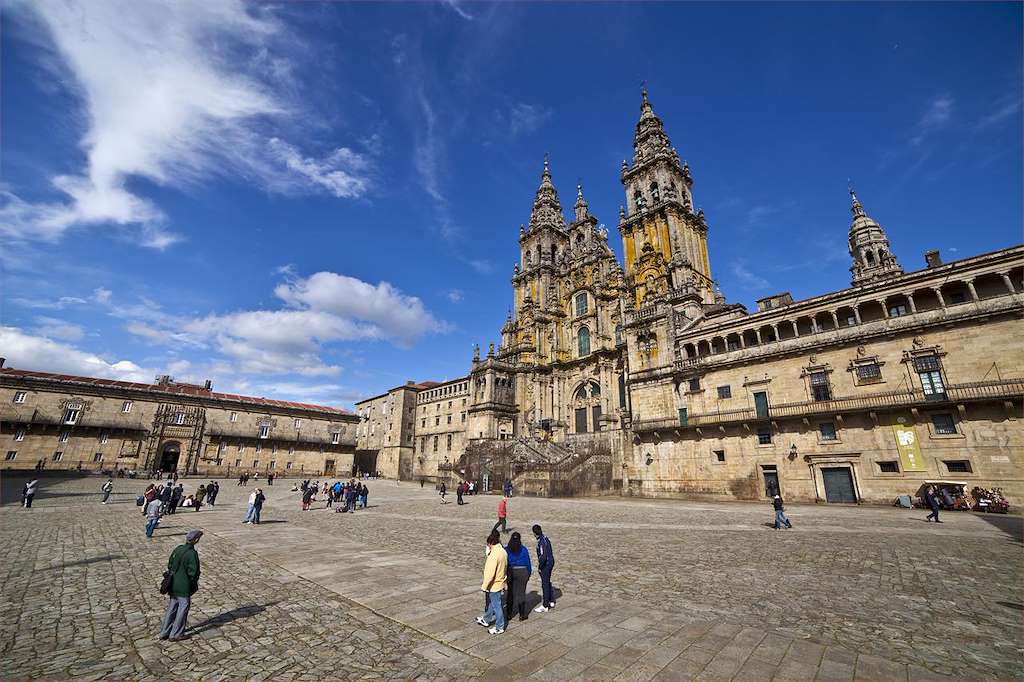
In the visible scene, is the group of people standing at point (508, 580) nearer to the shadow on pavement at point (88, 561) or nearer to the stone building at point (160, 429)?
the shadow on pavement at point (88, 561)

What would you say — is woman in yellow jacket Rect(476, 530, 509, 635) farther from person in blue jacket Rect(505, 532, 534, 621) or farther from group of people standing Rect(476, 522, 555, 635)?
person in blue jacket Rect(505, 532, 534, 621)

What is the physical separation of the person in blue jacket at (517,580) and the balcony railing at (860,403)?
25.7m

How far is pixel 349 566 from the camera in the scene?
386 inches

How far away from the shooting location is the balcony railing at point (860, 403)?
1980cm

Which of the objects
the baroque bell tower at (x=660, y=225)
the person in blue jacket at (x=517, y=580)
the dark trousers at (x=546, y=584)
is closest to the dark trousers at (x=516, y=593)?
the person in blue jacket at (x=517, y=580)

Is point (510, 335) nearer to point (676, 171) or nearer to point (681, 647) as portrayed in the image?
point (676, 171)

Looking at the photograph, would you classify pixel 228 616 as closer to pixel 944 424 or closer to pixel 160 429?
pixel 944 424

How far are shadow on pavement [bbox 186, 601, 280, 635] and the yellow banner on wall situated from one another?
96.0ft

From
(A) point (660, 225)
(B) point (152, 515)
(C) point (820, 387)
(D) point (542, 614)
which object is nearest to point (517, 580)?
(D) point (542, 614)

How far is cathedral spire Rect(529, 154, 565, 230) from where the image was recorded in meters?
57.9

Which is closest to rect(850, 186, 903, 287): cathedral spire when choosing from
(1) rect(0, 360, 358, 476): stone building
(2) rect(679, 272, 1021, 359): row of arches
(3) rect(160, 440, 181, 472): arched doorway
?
(2) rect(679, 272, 1021, 359): row of arches

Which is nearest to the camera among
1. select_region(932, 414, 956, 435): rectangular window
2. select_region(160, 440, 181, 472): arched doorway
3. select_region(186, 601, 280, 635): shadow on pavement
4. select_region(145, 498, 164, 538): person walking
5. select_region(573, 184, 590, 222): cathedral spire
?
select_region(186, 601, 280, 635): shadow on pavement

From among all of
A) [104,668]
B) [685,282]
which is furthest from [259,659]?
[685,282]

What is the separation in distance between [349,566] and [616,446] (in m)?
28.2
